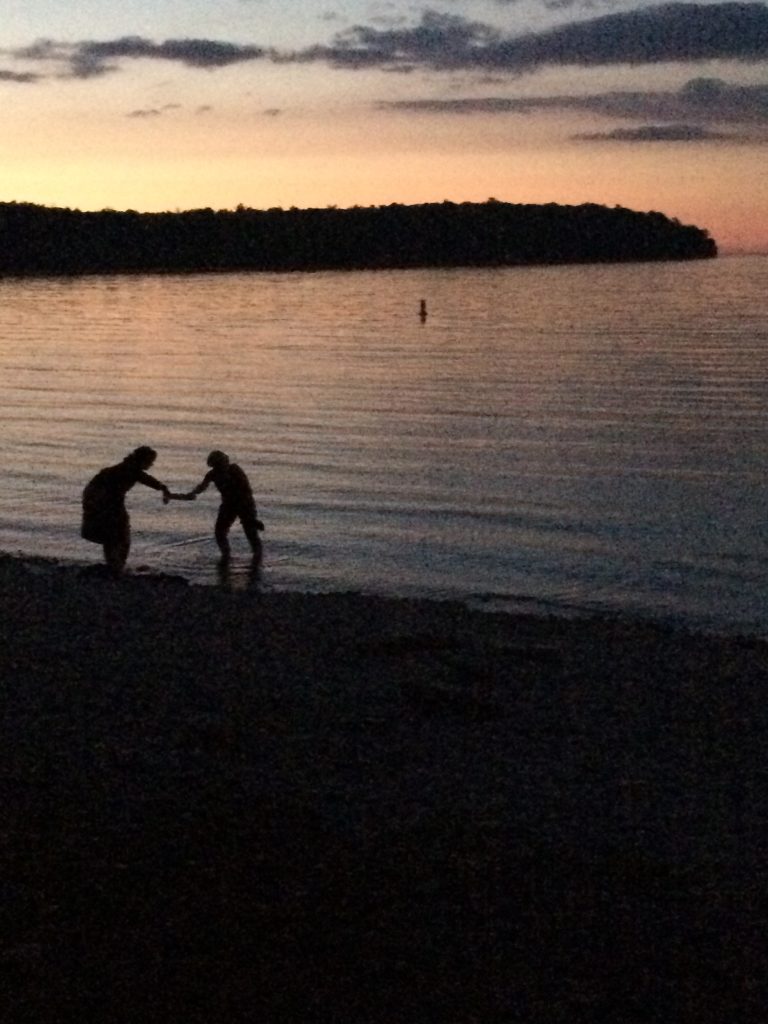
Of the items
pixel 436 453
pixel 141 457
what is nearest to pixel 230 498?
pixel 141 457

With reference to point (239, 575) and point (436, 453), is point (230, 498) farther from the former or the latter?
point (436, 453)

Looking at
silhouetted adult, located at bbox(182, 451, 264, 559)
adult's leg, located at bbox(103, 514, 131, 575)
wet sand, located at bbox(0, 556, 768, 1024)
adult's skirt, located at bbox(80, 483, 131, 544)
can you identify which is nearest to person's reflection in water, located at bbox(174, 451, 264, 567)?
silhouetted adult, located at bbox(182, 451, 264, 559)

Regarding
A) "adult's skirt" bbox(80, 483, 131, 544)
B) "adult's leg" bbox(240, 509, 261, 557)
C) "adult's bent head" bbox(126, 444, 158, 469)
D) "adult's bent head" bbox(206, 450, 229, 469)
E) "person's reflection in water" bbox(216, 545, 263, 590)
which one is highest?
"adult's bent head" bbox(126, 444, 158, 469)

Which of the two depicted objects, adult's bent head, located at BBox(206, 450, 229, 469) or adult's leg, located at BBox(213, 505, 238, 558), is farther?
adult's leg, located at BBox(213, 505, 238, 558)

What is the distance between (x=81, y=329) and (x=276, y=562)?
62.9 metres

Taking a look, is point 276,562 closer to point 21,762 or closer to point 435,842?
point 21,762

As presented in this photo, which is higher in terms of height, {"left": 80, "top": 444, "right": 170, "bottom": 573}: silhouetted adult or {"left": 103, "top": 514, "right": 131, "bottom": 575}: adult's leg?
{"left": 80, "top": 444, "right": 170, "bottom": 573}: silhouetted adult

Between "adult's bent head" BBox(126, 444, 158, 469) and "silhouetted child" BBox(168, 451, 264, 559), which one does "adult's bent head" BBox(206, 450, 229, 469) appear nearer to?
"silhouetted child" BBox(168, 451, 264, 559)

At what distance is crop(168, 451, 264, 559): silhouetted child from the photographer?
17484 mm

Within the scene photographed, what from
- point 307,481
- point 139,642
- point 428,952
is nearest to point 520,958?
point 428,952

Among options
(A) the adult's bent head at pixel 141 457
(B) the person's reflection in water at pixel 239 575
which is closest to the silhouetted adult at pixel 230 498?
(B) the person's reflection in water at pixel 239 575

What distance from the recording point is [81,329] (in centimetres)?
7838

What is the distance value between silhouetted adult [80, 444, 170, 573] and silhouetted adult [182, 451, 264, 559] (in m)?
1.29

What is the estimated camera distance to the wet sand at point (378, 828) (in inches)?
212
